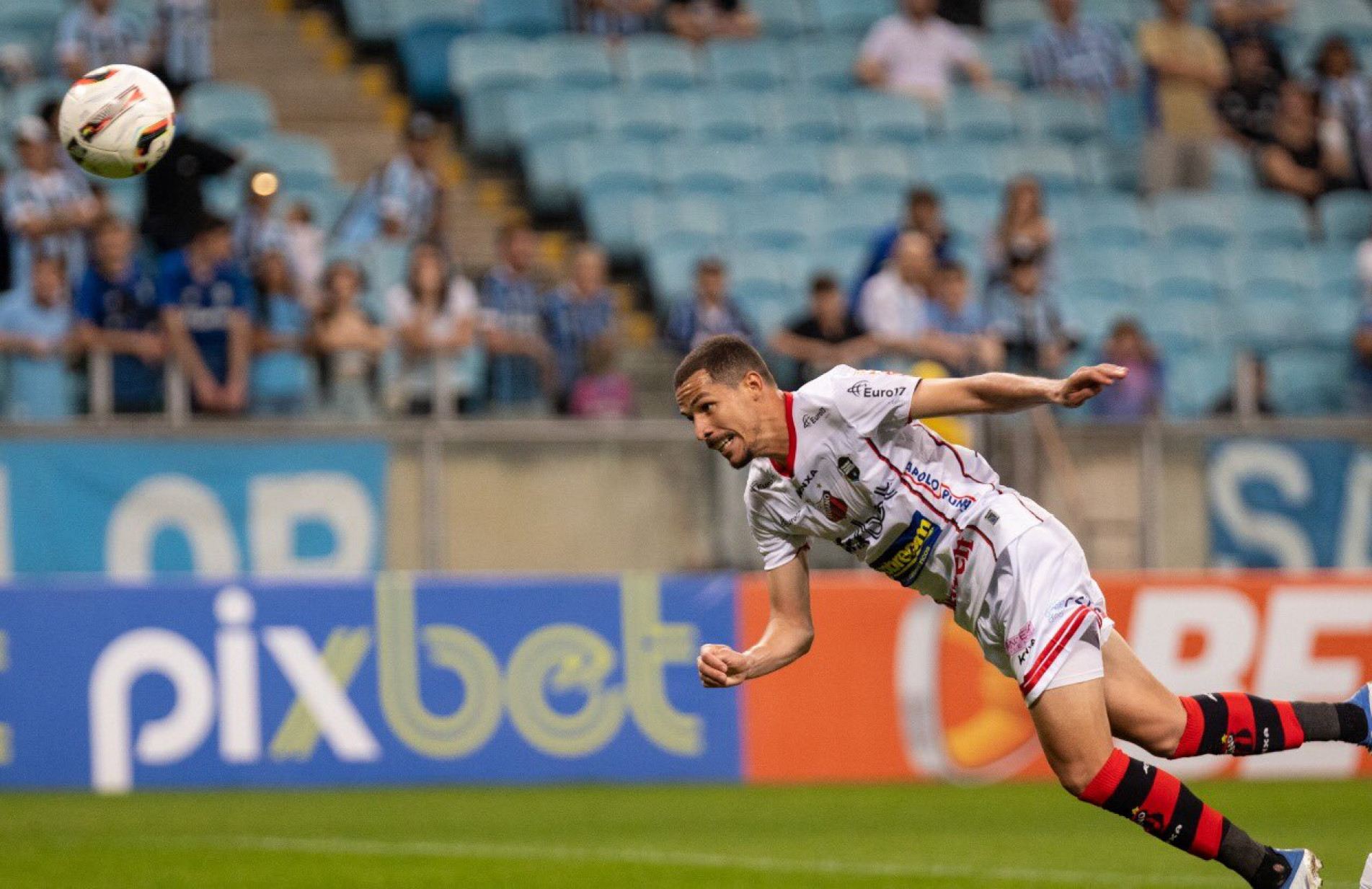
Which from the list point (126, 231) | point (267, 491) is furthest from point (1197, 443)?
point (126, 231)

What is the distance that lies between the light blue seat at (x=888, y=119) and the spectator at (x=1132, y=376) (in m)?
3.90

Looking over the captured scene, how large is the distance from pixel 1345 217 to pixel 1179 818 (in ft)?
46.1

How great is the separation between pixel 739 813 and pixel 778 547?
4637mm

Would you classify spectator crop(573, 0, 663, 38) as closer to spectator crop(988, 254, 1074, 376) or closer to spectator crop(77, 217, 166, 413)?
spectator crop(988, 254, 1074, 376)

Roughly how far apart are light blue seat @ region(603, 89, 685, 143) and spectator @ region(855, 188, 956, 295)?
324 cm

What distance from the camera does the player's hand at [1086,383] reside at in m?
6.32

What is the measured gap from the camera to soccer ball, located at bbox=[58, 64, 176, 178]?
8789mm

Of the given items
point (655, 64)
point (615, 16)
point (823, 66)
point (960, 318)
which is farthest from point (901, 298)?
point (823, 66)

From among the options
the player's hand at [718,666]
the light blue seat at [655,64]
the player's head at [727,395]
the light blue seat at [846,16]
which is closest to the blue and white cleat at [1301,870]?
the player's hand at [718,666]

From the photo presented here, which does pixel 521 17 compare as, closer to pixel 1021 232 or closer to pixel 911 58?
pixel 911 58

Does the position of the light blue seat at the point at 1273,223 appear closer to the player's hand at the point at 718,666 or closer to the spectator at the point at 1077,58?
the spectator at the point at 1077,58

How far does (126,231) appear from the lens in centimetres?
1311

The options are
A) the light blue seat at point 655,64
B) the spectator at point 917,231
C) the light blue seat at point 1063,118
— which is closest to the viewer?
the spectator at point 917,231

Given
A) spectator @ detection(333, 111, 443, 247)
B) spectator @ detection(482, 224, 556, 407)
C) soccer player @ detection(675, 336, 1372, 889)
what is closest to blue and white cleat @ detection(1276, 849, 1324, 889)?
soccer player @ detection(675, 336, 1372, 889)
